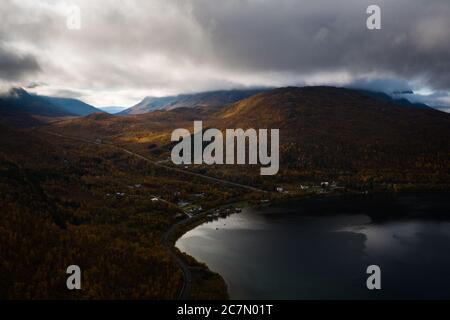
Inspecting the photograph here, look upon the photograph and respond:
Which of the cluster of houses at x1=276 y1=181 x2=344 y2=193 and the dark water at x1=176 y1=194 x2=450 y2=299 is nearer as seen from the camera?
the dark water at x1=176 y1=194 x2=450 y2=299

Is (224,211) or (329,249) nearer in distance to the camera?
(329,249)

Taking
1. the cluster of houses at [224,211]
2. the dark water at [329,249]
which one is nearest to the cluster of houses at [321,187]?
the dark water at [329,249]

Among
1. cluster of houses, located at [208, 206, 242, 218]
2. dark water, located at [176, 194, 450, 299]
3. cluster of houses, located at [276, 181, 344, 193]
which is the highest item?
cluster of houses, located at [276, 181, 344, 193]

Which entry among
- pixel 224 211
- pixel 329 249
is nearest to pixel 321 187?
pixel 224 211

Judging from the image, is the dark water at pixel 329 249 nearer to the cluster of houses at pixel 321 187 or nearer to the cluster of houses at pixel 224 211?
the cluster of houses at pixel 224 211

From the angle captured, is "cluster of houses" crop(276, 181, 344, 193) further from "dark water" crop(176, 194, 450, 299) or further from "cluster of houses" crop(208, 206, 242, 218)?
"cluster of houses" crop(208, 206, 242, 218)

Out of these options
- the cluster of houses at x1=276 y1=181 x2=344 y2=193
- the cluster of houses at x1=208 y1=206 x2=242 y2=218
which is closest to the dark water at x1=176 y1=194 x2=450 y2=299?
the cluster of houses at x1=208 y1=206 x2=242 y2=218

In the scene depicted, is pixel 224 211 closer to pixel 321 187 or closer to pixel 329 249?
pixel 329 249
